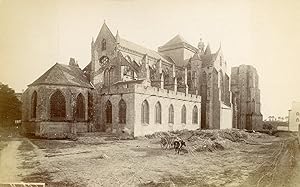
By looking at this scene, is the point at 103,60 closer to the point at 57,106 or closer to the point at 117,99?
the point at 117,99

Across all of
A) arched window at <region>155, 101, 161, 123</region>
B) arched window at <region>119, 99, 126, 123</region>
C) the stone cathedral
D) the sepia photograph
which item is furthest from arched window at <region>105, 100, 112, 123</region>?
the sepia photograph

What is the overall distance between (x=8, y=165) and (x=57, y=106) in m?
3.98

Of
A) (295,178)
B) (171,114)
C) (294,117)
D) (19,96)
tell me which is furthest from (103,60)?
(295,178)

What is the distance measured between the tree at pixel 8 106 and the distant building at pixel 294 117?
4.96 metres

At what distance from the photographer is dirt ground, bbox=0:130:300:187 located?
433cm

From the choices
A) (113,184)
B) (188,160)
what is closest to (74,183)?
(113,184)

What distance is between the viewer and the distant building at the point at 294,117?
476 cm

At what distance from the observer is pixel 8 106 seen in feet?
20.5

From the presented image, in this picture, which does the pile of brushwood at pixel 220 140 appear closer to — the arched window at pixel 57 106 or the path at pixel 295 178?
the path at pixel 295 178

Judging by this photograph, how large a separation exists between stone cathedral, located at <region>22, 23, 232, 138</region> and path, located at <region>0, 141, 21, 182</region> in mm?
1640

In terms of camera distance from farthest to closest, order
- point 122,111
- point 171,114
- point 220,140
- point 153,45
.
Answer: point 171,114 < point 122,111 < point 220,140 < point 153,45

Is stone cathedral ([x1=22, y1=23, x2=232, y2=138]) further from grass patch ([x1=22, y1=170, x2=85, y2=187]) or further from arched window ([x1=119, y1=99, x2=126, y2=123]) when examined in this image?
grass patch ([x1=22, y1=170, x2=85, y2=187])

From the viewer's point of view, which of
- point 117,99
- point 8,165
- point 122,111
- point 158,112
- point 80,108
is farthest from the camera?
point 158,112

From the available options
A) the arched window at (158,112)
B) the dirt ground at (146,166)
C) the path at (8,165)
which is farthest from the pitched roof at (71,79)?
the path at (8,165)
